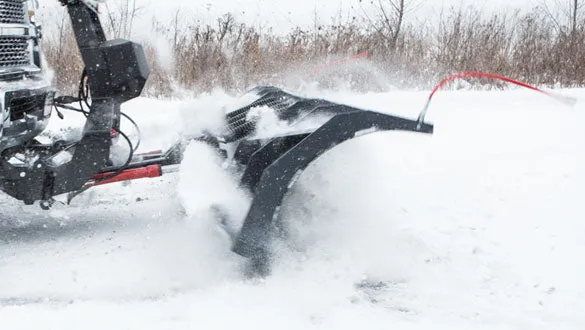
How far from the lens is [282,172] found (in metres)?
3.01

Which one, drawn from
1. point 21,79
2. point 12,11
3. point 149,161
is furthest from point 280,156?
point 12,11

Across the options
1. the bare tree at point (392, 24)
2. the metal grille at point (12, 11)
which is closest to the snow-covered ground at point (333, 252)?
the metal grille at point (12, 11)

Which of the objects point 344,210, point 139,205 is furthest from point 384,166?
point 139,205

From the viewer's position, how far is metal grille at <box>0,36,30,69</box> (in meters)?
3.39

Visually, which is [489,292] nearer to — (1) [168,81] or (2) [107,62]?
(2) [107,62]

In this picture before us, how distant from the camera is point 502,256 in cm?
333

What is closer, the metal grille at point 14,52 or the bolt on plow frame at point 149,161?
the bolt on plow frame at point 149,161

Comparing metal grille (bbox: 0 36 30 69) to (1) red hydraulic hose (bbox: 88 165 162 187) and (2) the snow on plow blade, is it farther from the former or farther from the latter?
(2) the snow on plow blade

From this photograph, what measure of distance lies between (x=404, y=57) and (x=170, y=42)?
13.2 ft

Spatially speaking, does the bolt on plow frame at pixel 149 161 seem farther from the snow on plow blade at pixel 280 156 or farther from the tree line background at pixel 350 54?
the tree line background at pixel 350 54

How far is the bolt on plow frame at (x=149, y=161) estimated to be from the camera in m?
3.02

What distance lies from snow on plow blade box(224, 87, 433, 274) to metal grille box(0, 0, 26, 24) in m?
1.54

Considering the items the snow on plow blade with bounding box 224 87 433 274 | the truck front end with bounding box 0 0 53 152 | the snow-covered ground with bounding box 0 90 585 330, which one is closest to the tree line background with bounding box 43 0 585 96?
the snow-covered ground with bounding box 0 90 585 330

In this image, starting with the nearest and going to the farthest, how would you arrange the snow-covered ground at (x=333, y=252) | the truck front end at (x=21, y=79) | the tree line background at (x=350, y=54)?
the snow-covered ground at (x=333, y=252) → the truck front end at (x=21, y=79) → the tree line background at (x=350, y=54)
